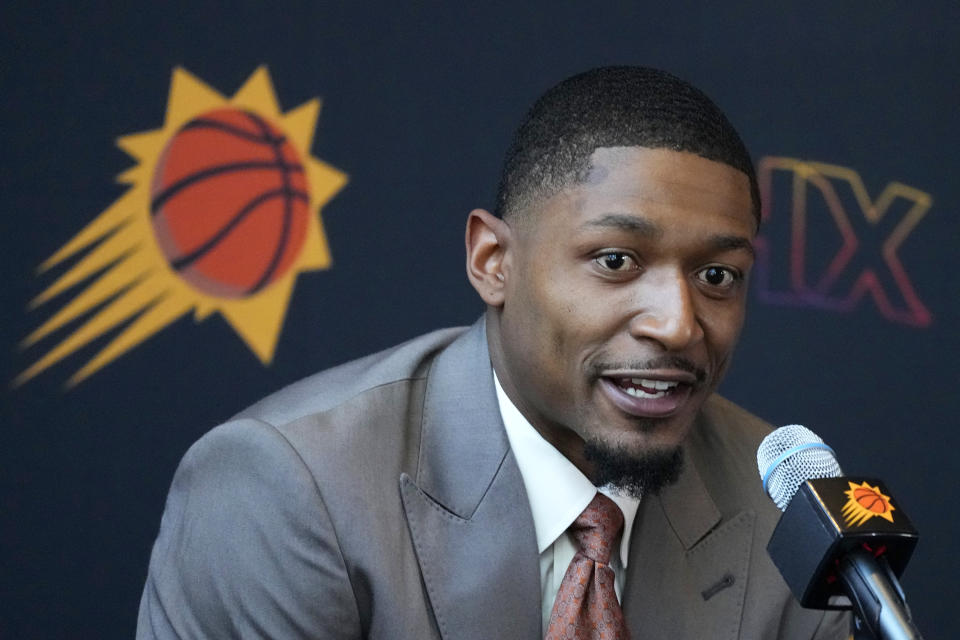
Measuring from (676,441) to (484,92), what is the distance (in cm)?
128

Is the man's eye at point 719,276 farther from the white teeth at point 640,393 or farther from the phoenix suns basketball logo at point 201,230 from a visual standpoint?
the phoenix suns basketball logo at point 201,230

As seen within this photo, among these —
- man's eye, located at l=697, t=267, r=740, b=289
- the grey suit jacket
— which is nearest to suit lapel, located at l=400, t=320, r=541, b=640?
the grey suit jacket

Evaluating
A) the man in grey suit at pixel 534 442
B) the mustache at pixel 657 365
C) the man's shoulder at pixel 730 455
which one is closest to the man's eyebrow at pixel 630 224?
the man in grey suit at pixel 534 442

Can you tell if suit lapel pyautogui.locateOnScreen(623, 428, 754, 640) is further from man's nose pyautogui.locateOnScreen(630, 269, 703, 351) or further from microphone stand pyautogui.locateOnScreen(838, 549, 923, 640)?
microphone stand pyautogui.locateOnScreen(838, 549, 923, 640)

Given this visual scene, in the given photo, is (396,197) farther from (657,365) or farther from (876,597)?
(876,597)

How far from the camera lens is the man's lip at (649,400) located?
4.76 feet

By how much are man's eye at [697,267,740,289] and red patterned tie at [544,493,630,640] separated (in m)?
0.34

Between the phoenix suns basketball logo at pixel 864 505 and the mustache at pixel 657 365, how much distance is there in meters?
0.45

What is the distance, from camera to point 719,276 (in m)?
1.49

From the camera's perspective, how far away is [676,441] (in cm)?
150

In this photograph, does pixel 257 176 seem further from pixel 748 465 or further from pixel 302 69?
pixel 748 465

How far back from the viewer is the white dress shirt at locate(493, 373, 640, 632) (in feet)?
5.25

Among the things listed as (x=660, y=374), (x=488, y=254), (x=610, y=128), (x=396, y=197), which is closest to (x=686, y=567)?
(x=660, y=374)

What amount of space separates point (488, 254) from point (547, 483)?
0.32 metres
